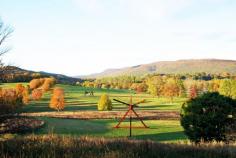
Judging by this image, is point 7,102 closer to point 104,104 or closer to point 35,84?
point 104,104

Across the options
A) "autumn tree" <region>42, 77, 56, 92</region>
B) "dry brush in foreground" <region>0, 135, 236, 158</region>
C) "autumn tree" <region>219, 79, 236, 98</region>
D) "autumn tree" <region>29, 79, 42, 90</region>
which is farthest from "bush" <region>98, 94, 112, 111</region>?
"dry brush in foreground" <region>0, 135, 236, 158</region>

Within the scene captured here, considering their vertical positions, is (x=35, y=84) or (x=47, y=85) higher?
(x=35, y=84)

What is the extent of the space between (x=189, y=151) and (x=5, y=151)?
4.24 metres

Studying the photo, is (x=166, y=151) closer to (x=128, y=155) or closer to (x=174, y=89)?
(x=128, y=155)

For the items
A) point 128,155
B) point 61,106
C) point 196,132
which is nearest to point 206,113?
point 196,132

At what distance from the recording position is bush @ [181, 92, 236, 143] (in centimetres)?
2897

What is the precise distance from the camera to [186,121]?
3042cm

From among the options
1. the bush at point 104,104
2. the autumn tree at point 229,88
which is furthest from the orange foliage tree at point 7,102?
the autumn tree at point 229,88

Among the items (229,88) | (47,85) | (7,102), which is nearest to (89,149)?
(7,102)

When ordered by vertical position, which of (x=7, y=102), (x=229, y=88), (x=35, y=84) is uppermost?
(x=35, y=84)

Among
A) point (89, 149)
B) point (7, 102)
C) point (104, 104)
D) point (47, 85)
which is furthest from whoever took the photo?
point (47, 85)

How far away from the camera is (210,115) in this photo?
29156 millimetres

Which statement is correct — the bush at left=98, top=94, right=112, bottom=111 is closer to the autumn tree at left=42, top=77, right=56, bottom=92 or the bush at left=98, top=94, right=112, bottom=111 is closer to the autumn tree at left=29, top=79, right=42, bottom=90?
the autumn tree at left=29, top=79, right=42, bottom=90

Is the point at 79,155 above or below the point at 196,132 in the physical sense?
above
